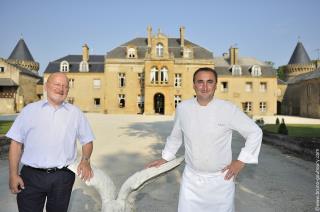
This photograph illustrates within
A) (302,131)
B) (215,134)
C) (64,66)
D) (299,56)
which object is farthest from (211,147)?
(299,56)

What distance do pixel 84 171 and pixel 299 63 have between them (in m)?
55.7

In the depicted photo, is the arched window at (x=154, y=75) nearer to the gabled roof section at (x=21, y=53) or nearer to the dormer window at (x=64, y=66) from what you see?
the dormer window at (x=64, y=66)

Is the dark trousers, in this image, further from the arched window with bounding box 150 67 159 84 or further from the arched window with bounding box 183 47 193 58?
the arched window with bounding box 183 47 193 58

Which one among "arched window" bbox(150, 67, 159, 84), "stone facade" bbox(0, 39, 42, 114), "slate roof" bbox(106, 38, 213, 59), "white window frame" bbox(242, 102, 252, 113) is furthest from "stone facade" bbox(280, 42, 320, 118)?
Result: "stone facade" bbox(0, 39, 42, 114)

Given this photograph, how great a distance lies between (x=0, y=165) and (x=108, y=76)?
3250 centimetres

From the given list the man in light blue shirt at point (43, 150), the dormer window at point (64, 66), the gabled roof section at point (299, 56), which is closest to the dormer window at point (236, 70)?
the gabled roof section at point (299, 56)

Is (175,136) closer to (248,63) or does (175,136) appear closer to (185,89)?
(185,89)

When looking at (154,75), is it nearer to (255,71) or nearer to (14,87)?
(255,71)

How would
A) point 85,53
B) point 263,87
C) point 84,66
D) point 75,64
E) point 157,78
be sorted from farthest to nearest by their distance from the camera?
point 85,53
point 75,64
point 84,66
point 263,87
point 157,78

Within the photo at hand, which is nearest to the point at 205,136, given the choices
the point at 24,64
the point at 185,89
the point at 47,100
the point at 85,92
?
the point at 47,100

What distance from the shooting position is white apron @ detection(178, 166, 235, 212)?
3.06 meters

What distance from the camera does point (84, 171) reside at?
286 cm

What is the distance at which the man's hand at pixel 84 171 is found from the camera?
2751 millimetres

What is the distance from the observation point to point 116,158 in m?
9.33
